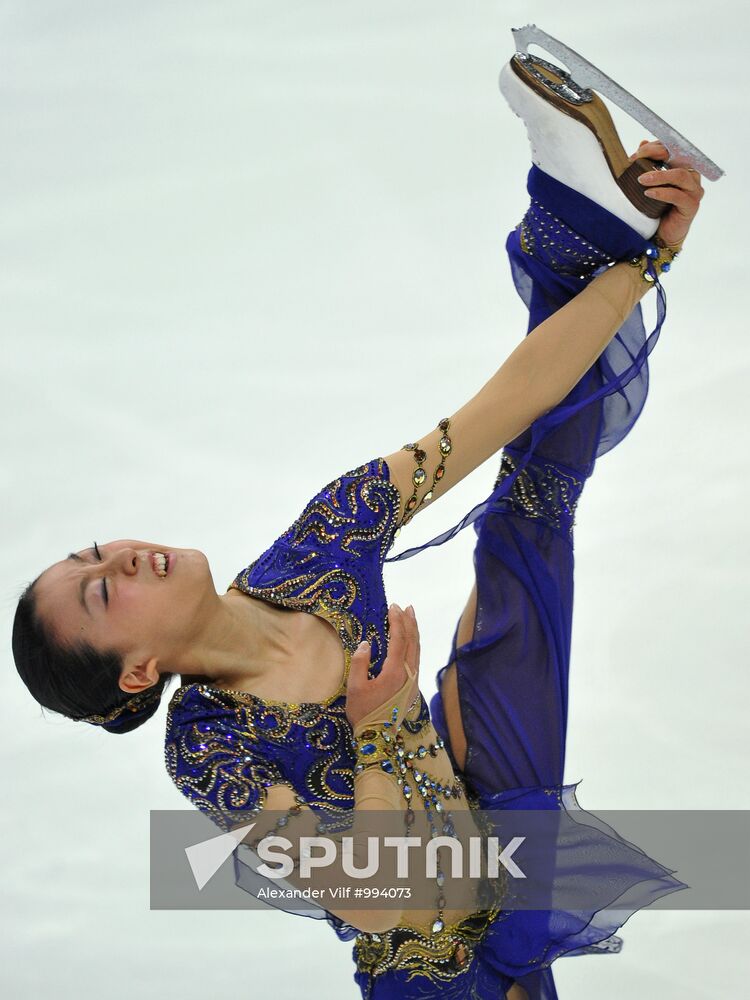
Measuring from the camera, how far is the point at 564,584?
352cm

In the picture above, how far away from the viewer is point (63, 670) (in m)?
3.04

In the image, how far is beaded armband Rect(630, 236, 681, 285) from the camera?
11.3 ft

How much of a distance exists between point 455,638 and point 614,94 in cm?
128

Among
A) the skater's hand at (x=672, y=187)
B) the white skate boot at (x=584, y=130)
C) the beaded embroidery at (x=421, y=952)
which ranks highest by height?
the white skate boot at (x=584, y=130)

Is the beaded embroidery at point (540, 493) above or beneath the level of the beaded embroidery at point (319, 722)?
above

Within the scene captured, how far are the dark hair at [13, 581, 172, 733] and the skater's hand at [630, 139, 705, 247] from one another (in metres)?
1.48

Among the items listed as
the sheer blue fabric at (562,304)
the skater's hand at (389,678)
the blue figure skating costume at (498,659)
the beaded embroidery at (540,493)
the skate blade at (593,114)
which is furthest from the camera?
the beaded embroidery at (540,493)

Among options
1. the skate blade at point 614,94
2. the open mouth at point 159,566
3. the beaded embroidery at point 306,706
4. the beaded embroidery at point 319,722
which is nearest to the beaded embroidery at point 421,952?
the beaded embroidery at point 319,722

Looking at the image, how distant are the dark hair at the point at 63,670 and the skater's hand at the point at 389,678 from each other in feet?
1.46

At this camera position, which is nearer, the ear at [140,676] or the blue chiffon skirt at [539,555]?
the ear at [140,676]

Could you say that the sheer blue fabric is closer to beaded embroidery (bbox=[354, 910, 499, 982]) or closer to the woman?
the woman

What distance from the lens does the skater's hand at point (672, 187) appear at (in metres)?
3.31

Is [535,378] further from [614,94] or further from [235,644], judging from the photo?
[235,644]

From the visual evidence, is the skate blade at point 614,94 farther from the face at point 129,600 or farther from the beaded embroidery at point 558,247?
the face at point 129,600
